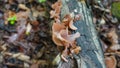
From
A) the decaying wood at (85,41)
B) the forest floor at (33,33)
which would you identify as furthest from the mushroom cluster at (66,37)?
the forest floor at (33,33)

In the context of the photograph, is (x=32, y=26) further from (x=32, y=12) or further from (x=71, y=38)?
(x=71, y=38)

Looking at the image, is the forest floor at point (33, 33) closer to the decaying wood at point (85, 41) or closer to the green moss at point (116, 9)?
the green moss at point (116, 9)

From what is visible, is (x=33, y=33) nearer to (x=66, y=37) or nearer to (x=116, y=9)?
(x=66, y=37)

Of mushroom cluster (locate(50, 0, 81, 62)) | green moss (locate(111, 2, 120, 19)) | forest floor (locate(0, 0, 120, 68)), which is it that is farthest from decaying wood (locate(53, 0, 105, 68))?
green moss (locate(111, 2, 120, 19))

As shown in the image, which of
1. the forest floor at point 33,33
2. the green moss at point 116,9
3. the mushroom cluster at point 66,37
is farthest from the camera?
the green moss at point 116,9

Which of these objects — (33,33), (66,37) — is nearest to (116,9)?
(33,33)

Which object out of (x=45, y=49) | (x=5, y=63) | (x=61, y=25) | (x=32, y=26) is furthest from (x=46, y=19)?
(x=61, y=25)

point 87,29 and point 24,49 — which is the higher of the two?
point 87,29

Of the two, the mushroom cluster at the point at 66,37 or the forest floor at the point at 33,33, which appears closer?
the mushroom cluster at the point at 66,37
